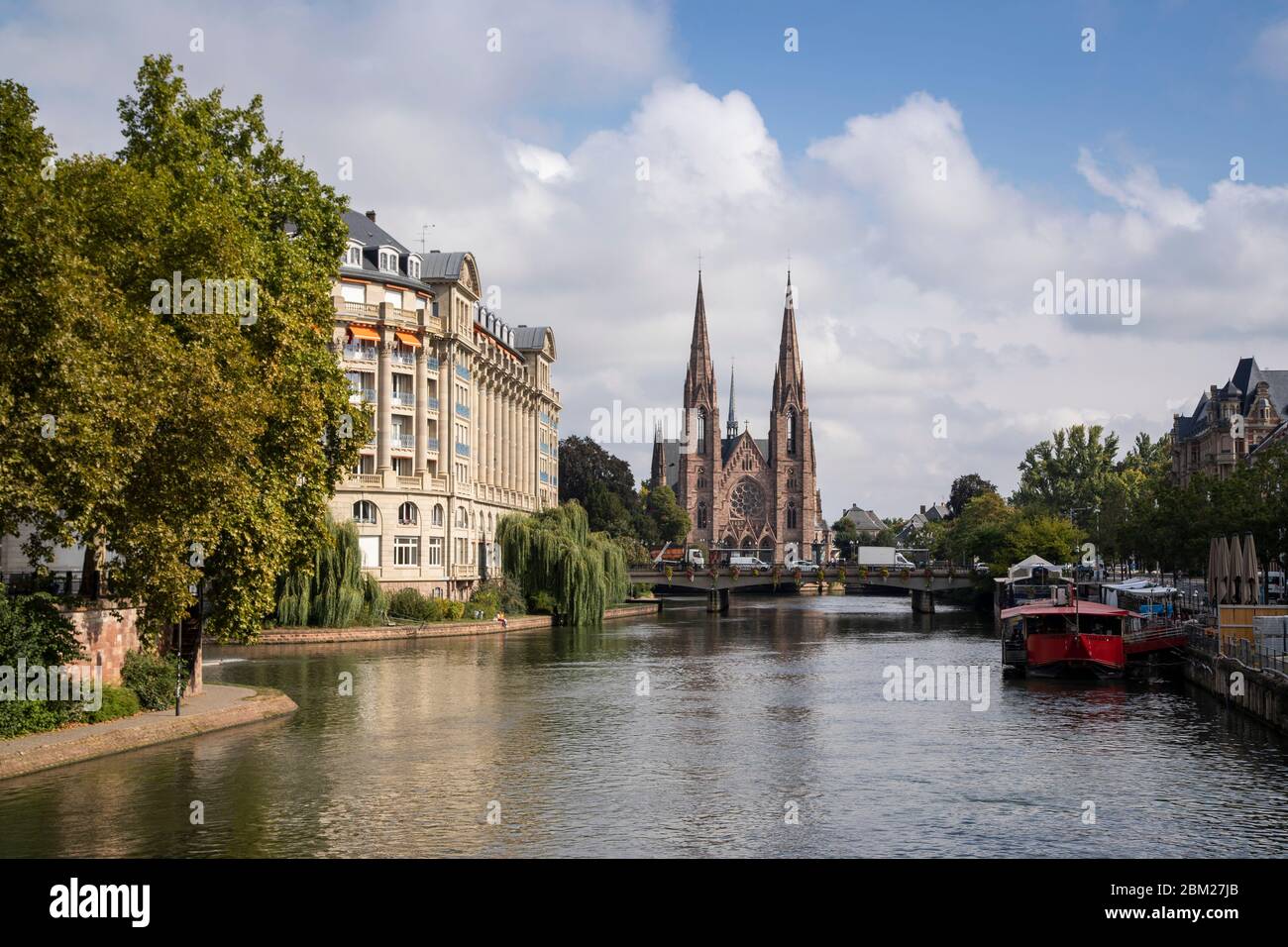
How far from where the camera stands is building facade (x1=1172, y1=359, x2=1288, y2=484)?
110 meters

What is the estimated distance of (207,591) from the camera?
33.8 m

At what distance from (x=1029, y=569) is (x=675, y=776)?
7069cm

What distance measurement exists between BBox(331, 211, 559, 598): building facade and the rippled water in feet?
96.1

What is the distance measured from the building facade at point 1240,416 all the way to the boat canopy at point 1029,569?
2163 cm

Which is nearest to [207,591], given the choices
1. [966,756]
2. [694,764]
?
[694,764]

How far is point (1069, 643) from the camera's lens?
1917 inches

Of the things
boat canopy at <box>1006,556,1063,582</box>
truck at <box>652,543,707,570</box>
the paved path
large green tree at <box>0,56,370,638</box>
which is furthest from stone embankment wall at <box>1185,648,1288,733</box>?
truck at <box>652,543,707,570</box>

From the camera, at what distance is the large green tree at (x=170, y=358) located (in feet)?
80.3

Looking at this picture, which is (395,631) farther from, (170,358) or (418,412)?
(170,358)

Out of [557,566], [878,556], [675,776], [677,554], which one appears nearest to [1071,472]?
[878,556]

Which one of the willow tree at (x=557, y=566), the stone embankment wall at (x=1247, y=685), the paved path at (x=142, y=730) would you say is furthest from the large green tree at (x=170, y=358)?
the willow tree at (x=557, y=566)

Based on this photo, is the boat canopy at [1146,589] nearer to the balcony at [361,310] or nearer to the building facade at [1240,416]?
the building facade at [1240,416]
